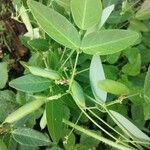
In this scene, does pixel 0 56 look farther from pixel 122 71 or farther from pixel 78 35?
pixel 78 35

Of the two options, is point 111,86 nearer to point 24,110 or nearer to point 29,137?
point 24,110

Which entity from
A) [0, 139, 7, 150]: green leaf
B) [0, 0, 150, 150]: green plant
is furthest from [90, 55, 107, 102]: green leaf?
[0, 139, 7, 150]: green leaf

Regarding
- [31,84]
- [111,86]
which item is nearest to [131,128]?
[111,86]

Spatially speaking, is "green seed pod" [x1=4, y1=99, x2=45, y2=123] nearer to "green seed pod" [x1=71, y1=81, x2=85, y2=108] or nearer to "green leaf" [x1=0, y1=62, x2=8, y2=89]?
"green seed pod" [x1=71, y1=81, x2=85, y2=108]

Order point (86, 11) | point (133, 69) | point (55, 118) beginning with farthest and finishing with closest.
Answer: point (133, 69), point (55, 118), point (86, 11)

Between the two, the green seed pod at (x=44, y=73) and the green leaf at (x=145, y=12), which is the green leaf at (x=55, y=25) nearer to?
the green seed pod at (x=44, y=73)

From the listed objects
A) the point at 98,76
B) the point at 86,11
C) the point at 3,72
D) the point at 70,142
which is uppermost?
the point at 86,11

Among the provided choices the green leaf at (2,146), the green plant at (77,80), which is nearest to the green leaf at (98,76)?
the green plant at (77,80)
